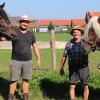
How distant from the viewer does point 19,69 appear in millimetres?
8609

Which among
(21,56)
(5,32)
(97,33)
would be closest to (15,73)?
(21,56)

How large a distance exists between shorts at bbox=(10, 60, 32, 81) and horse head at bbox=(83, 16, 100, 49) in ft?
5.42

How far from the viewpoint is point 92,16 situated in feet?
25.6

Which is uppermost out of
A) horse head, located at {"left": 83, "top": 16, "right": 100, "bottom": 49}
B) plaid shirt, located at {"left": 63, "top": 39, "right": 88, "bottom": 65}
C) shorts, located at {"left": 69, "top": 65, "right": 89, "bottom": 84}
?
horse head, located at {"left": 83, "top": 16, "right": 100, "bottom": 49}

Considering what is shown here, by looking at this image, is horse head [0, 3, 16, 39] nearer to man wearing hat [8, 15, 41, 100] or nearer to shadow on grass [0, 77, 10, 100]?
man wearing hat [8, 15, 41, 100]

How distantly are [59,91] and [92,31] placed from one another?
2.83 metres

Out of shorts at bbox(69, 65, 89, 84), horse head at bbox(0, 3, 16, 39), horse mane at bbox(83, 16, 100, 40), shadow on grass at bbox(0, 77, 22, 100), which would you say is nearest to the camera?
horse mane at bbox(83, 16, 100, 40)

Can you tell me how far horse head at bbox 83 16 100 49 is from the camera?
24.6 ft

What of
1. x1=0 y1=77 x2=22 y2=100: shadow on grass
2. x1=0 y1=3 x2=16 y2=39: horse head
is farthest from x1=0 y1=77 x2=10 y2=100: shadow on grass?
x1=0 y1=3 x2=16 y2=39: horse head

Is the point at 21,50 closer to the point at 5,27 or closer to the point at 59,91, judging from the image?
the point at 5,27

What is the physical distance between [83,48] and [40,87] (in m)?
2.51

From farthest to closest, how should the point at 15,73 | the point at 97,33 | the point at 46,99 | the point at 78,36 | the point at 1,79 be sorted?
the point at 1,79 → the point at 46,99 → the point at 15,73 → the point at 78,36 → the point at 97,33

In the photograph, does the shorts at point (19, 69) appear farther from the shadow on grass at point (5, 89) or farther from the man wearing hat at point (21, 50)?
the shadow on grass at point (5, 89)

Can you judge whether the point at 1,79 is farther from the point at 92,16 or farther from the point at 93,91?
the point at 92,16
